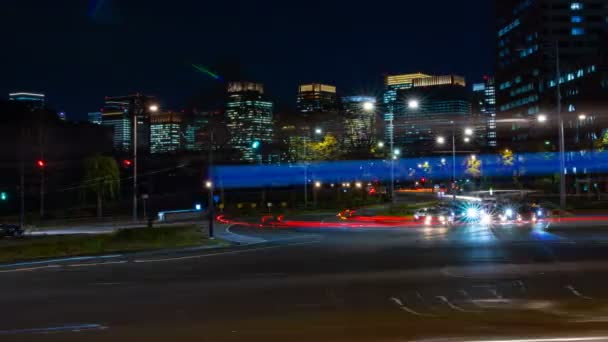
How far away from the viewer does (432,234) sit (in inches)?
1260

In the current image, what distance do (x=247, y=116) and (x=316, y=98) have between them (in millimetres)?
36677

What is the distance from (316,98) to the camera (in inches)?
4624

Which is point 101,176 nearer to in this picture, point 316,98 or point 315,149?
point 315,149

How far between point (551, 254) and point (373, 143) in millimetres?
61203

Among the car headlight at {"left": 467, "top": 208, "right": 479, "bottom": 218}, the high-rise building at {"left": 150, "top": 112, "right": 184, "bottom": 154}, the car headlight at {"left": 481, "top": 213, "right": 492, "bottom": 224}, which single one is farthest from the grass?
the high-rise building at {"left": 150, "top": 112, "right": 184, "bottom": 154}

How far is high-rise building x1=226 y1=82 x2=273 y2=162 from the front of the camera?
75.9 metres

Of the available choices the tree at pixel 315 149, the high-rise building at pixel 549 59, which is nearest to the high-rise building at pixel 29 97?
the tree at pixel 315 149

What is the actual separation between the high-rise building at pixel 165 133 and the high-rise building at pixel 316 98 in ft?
63.6

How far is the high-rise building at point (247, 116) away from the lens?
249 feet

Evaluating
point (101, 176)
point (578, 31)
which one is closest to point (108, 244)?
point (101, 176)

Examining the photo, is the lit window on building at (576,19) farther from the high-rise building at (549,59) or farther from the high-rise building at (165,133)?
the high-rise building at (165,133)

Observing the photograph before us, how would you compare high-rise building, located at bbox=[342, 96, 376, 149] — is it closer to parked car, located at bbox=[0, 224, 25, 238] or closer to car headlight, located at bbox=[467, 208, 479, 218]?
car headlight, located at bbox=[467, 208, 479, 218]

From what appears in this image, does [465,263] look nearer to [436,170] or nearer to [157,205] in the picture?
[157,205]

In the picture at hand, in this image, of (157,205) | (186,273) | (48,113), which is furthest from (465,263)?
(48,113)
